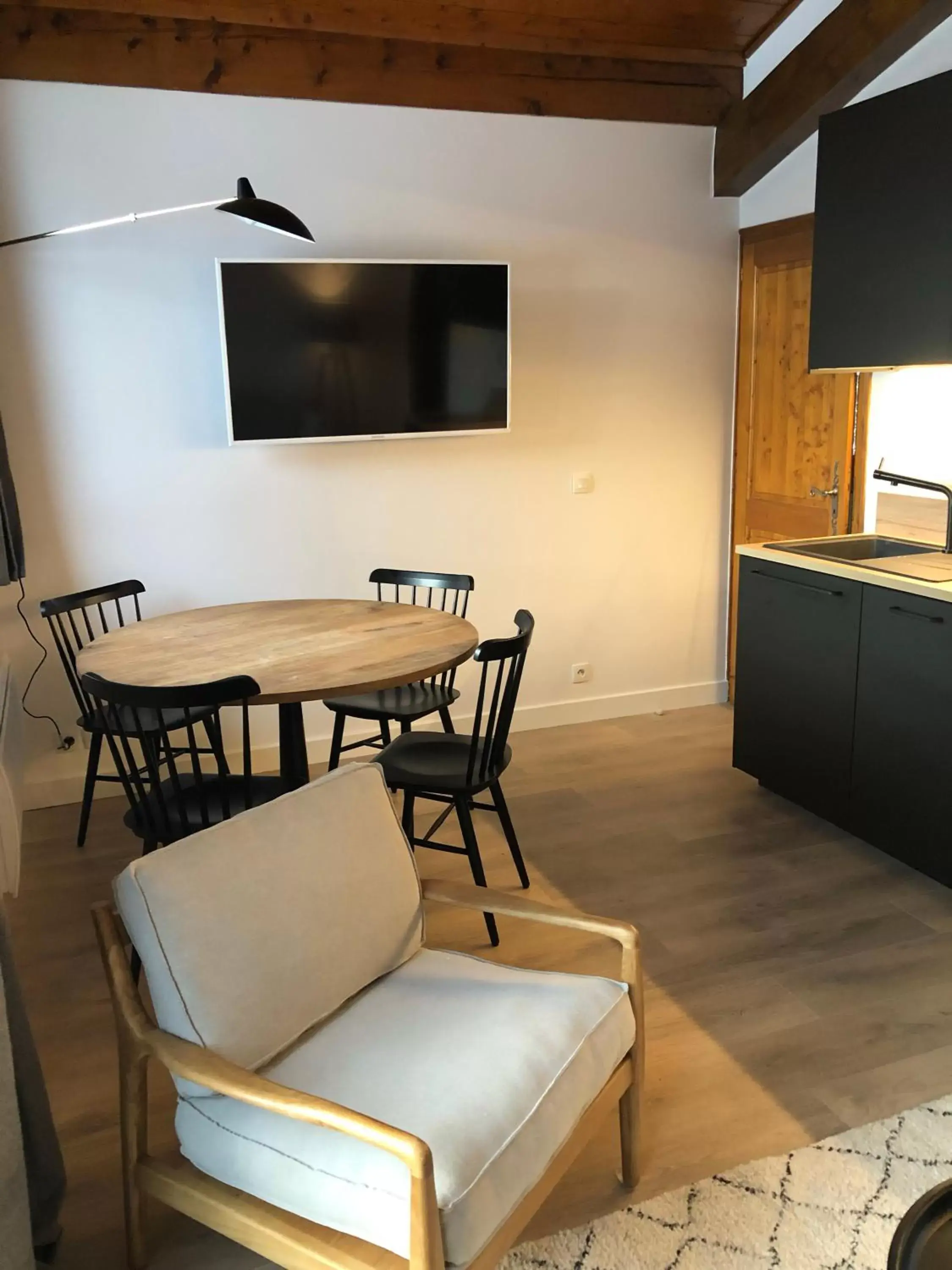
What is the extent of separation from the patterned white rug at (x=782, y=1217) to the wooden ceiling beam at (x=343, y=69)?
3656mm

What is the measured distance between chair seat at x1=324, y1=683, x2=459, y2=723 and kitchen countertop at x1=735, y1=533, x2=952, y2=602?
3.90ft

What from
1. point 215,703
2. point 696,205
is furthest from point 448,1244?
point 696,205

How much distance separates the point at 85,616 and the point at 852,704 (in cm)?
253

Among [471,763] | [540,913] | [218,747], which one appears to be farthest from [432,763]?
[540,913]

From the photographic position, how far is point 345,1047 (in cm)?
165

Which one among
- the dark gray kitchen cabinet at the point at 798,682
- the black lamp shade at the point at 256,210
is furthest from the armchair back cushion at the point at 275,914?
the dark gray kitchen cabinet at the point at 798,682

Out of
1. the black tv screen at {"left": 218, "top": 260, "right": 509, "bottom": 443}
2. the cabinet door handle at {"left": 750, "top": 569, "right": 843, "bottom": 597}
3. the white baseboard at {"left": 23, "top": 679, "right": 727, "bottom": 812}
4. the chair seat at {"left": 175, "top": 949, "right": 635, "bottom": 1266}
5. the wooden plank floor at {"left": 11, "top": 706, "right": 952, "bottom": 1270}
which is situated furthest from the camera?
the white baseboard at {"left": 23, "top": 679, "right": 727, "bottom": 812}

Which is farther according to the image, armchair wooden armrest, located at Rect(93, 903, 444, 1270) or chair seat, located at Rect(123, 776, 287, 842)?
chair seat, located at Rect(123, 776, 287, 842)

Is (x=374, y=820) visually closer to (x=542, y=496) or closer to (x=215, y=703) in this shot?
(x=215, y=703)

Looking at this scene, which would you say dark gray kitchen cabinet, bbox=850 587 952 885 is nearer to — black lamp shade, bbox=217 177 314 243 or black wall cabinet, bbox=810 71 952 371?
black wall cabinet, bbox=810 71 952 371

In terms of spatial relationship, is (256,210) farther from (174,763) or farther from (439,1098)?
(439,1098)

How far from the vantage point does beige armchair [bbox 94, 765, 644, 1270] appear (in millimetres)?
1382

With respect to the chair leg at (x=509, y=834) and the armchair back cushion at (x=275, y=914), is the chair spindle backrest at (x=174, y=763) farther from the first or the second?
the chair leg at (x=509, y=834)

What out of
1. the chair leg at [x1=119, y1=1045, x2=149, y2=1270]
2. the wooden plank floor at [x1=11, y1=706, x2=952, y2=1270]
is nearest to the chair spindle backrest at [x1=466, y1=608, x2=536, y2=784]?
the wooden plank floor at [x1=11, y1=706, x2=952, y2=1270]
